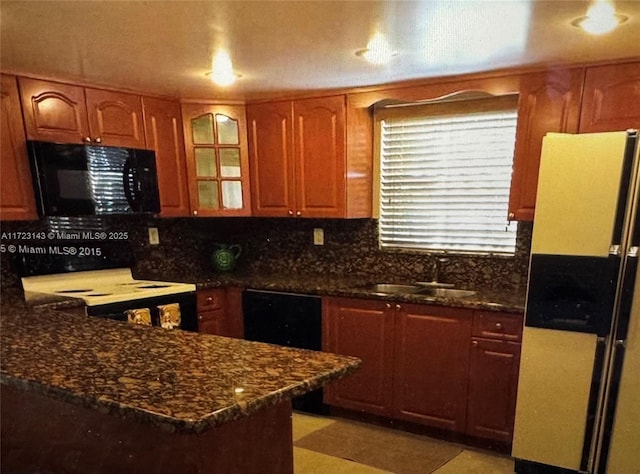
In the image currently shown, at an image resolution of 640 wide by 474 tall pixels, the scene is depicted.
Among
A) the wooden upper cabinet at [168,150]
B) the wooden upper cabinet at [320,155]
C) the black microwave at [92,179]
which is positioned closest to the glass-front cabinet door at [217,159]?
the wooden upper cabinet at [168,150]

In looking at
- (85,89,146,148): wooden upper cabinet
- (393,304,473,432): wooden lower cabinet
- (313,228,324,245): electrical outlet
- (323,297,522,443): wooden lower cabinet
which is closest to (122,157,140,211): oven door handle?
(85,89,146,148): wooden upper cabinet

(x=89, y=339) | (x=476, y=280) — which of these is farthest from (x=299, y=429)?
(x=89, y=339)

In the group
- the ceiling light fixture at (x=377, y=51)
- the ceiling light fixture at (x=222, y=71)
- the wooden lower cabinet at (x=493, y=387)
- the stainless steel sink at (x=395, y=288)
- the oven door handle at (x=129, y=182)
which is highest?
the ceiling light fixture at (x=222, y=71)

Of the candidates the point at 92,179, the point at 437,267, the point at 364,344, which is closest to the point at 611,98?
the point at 437,267

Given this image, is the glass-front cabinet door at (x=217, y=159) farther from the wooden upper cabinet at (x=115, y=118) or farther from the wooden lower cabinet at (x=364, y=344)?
the wooden lower cabinet at (x=364, y=344)

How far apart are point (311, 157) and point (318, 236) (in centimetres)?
65

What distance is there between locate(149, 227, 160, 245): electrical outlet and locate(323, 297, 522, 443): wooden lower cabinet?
1.42 meters

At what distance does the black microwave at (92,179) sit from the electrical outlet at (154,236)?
35 centimetres

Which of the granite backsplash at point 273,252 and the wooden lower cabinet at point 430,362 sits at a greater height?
the granite backsplash at point 273,252

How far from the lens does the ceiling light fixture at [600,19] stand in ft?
4.76

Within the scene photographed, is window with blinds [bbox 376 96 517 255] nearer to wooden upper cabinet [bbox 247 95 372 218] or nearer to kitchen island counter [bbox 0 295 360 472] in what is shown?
wooden upper cabinet [bbox 247 95 372 218]

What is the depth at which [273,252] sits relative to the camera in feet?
11.3

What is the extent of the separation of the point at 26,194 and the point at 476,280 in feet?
8.94

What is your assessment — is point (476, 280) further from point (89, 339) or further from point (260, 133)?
point (89, 339)
